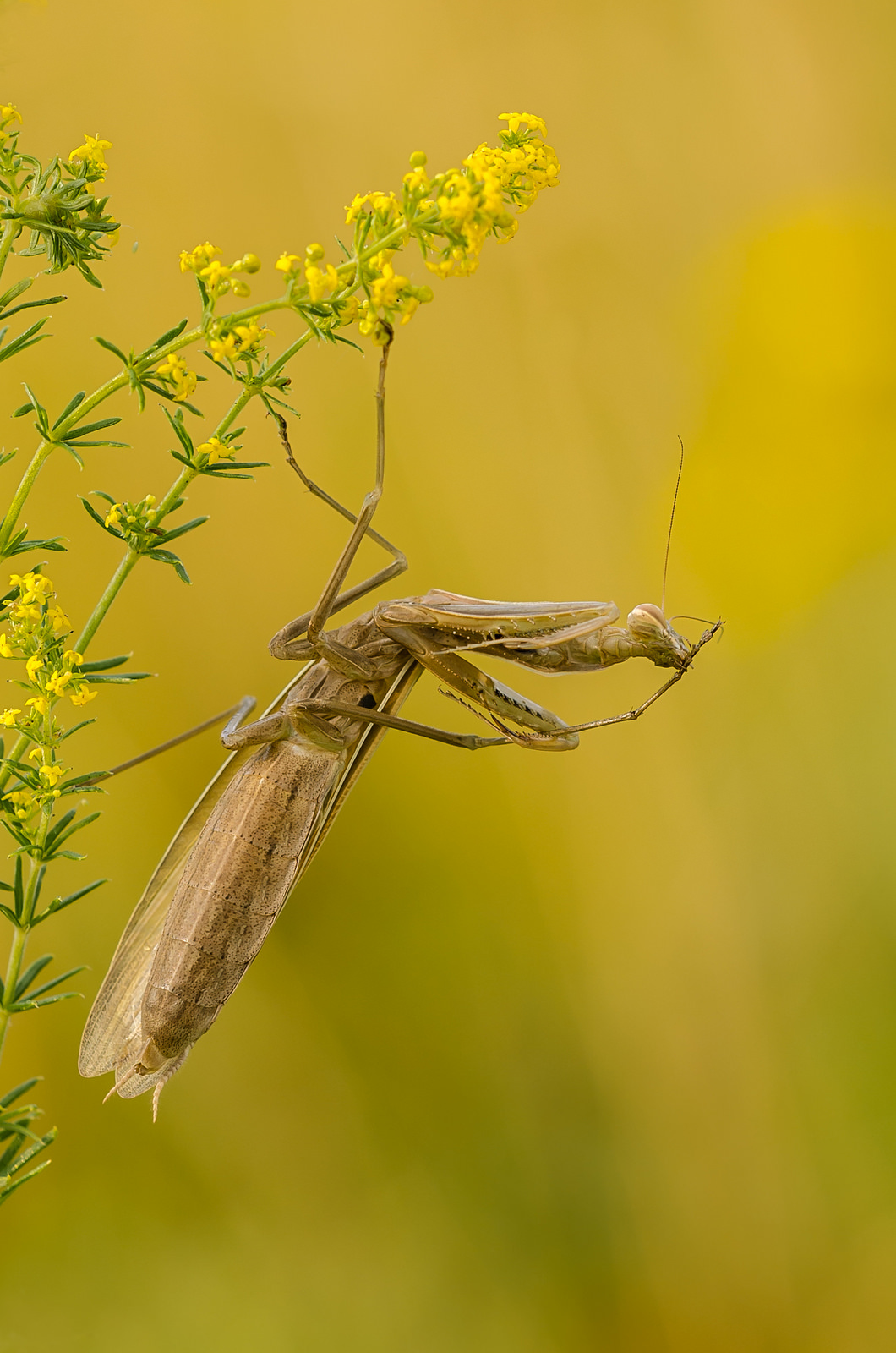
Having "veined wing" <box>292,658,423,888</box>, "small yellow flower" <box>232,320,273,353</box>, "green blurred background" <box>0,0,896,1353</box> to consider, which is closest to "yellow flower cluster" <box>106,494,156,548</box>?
"small yellow flower" <box>232,320,273,353</box>

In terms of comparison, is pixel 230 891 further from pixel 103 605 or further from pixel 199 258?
pixel 199 258

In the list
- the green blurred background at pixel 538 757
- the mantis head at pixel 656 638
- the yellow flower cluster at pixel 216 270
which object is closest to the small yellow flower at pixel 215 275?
the yellow flower cluster at pixel 216 270

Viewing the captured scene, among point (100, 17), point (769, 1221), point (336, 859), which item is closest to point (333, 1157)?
point (336, 859)

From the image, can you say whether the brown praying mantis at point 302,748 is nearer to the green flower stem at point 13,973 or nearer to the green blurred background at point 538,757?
the green flower stem at point 13,973

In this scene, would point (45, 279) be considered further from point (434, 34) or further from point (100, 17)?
→ point (434, 34)

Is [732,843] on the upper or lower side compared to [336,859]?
lower

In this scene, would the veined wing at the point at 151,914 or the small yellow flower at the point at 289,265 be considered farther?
the veined wing at the point at 151,914

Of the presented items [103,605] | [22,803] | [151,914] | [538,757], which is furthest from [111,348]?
[538,757]
